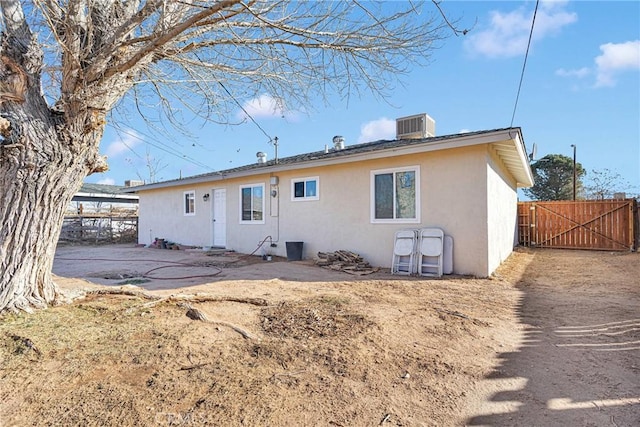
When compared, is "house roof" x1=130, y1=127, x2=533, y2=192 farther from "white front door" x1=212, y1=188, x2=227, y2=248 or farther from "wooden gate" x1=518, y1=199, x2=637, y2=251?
"wooden gate" x1=518, y1=199, x2=637, y2=251

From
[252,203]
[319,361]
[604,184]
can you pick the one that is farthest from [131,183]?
[604,184]

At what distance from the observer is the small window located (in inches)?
521

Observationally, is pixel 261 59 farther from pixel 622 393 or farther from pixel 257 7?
pixel 622 393

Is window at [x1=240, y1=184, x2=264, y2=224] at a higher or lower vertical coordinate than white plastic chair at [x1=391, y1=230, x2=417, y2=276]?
higher

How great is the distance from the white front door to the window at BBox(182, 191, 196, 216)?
129cm

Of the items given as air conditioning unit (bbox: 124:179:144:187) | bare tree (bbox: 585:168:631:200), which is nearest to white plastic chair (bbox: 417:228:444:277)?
bare tree (bbox: 585:168:631:200)

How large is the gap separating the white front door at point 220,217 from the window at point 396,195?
6002mm

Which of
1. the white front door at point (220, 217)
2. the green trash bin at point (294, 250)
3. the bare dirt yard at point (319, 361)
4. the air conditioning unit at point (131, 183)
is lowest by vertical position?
the bare dirt yard at point (319, 361)

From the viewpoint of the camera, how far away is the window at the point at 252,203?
10750 millimetres

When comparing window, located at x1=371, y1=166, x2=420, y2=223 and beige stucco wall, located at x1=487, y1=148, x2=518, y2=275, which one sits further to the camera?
window, located at x1=371, y1=166, x2=420, y2=223

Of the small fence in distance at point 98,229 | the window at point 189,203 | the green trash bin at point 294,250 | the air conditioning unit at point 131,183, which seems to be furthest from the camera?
the air conditioning unit at point 131,183

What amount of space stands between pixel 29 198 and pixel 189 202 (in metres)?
10.4

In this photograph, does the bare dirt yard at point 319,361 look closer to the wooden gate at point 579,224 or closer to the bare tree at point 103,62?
the bare tree at point 103,62

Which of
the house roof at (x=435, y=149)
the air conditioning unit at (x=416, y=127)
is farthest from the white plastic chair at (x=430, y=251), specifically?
the air conditioning unit at (x=416, y=127)
